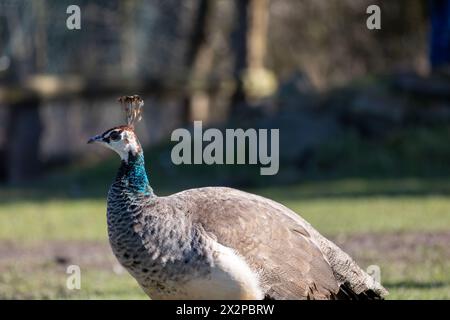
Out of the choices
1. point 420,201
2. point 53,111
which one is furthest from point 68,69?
point 420,201

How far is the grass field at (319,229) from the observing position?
8578 millimetres

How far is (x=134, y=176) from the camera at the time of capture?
6.07m

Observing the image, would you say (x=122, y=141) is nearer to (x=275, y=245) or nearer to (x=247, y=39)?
(x=275, y=245)

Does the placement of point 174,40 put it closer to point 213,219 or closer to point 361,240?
point 361,240

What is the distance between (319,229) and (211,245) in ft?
20.7

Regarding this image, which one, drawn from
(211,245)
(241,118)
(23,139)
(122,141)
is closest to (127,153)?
(122,141)

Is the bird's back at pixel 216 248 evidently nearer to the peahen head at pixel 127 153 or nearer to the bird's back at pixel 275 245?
the bird's back at pixel 275 245

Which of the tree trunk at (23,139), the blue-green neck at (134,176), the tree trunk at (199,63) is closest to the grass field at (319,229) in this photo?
the blue-green neck at (134,176)

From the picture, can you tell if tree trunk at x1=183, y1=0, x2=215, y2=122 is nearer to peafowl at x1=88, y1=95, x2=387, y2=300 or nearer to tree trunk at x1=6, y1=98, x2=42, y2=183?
tree trunk at x1=6, y1=98, x2=42, y2=183

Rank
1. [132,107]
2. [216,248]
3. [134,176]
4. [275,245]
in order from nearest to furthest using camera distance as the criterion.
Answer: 1. [216,248]
2. [275,245]
3. [134,176]
4. [132,107]

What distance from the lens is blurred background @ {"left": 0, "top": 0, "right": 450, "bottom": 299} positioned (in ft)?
36.2

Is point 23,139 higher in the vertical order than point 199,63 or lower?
lower

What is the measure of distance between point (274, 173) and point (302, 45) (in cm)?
1137

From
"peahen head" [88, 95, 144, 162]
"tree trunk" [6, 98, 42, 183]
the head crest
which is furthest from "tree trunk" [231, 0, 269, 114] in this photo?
"peahen head" [88, 95, 144, 162]
